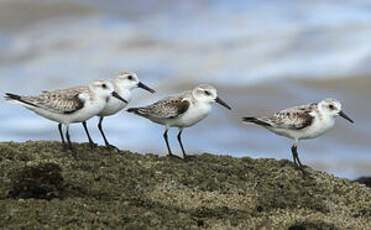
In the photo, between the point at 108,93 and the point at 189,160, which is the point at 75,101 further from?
the point at 189,160

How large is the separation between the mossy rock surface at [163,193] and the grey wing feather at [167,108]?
1.14m

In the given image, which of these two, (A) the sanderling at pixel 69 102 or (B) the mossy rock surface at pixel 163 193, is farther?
(A) the sanderling at pixel 69 102

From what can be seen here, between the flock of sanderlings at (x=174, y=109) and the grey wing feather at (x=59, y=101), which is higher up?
the grey wing feather at (x=59, y=101)

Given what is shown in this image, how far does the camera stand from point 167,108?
68.5 ft

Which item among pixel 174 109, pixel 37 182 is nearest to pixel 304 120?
pixel 174 109

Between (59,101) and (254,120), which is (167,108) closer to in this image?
(254,120)

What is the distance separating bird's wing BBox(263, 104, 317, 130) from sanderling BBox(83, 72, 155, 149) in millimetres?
3499

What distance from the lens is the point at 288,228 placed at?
16.9 metres

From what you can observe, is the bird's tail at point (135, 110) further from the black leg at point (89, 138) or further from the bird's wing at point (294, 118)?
the bird's wing at point (294, 118)

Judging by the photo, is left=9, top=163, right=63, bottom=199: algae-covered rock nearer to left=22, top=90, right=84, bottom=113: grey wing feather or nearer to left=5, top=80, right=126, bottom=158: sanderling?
left=5, top=80, right=126, bottom=158: sanderling

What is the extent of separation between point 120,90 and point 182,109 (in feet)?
6.19

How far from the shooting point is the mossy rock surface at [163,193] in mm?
16266

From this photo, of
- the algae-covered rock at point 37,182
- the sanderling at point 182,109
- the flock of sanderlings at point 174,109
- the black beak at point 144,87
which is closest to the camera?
the algae-covered rock at point 37,182

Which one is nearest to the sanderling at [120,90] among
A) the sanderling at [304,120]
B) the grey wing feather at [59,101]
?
the grey wing feather at [59,101]
